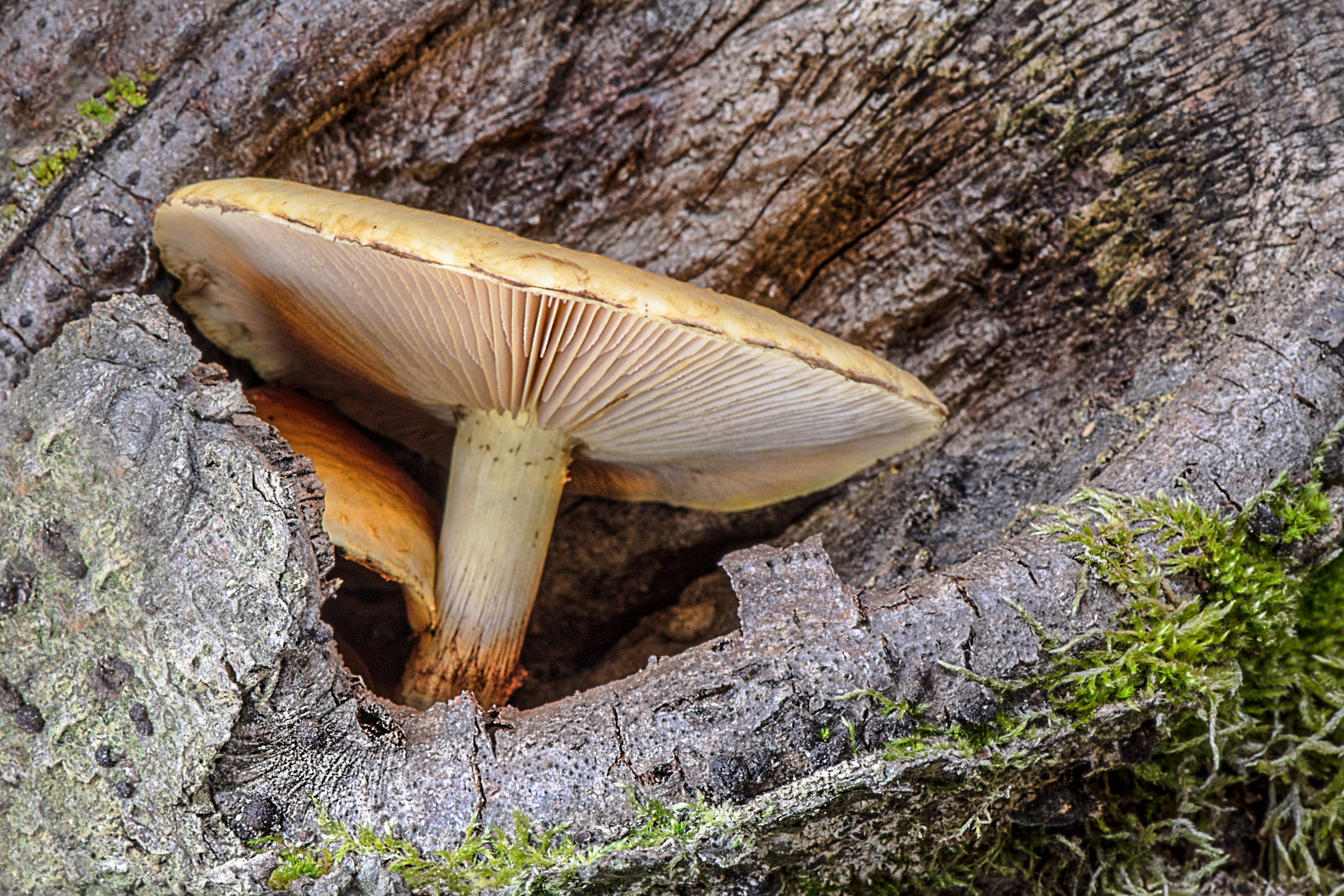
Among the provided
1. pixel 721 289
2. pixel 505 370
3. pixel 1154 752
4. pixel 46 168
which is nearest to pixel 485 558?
pixel 505 370

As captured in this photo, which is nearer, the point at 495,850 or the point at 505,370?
the point at 495,850

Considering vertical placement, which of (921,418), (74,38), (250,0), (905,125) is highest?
(905,125)

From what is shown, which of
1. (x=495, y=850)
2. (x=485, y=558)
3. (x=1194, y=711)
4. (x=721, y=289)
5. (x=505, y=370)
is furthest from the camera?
(x=721, y=289)

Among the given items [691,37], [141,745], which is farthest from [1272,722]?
[141,745]

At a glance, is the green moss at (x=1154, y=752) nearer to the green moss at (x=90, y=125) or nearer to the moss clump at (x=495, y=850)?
the moss clump at (x=495, y=850)

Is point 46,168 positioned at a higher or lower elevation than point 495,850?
higher

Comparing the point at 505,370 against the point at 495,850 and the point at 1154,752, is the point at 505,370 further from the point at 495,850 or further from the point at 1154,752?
the point at 1154,752

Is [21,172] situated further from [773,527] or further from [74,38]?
[773,527]

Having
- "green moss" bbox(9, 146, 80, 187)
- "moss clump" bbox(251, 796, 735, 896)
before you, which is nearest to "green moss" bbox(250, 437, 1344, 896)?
"moss clump" bbox(251, 796, 735, 896)
